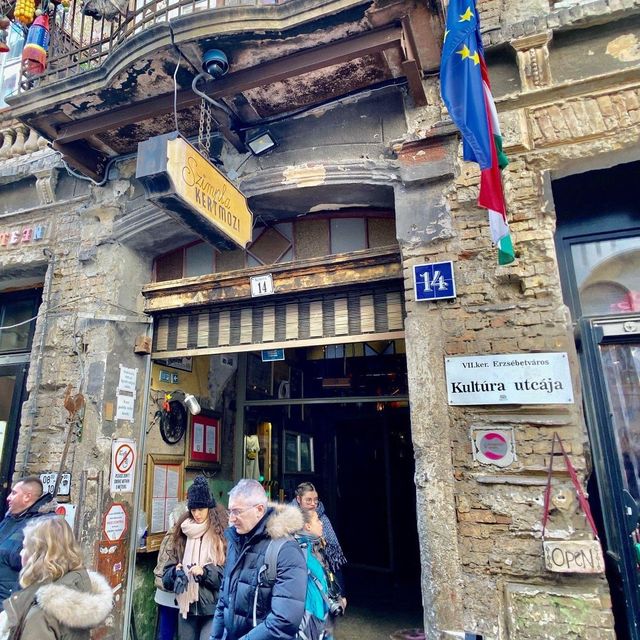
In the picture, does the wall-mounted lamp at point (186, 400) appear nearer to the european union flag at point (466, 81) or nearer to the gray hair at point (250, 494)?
the gray hair at point (250, 494)

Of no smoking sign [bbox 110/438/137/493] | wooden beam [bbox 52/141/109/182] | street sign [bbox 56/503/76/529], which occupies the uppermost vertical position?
wooden beam [bbox 52/141/109/182]

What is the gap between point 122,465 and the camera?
16.8 ft

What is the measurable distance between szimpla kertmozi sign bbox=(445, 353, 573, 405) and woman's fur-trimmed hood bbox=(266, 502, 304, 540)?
1565 millimetres

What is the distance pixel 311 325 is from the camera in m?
4.89

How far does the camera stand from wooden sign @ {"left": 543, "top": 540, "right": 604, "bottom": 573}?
3.23 m

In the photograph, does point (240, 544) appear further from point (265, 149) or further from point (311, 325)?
point (265, 149)

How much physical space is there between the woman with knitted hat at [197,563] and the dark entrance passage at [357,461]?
93.9 inches

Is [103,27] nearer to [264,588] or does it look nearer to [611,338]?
[264,588]

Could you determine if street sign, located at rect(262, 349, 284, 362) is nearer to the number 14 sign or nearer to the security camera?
the number 14 sign

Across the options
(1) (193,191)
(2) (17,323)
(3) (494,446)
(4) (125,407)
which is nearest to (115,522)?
(4) (125,407)

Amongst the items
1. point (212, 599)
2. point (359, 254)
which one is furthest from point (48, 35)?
point (212, 599)

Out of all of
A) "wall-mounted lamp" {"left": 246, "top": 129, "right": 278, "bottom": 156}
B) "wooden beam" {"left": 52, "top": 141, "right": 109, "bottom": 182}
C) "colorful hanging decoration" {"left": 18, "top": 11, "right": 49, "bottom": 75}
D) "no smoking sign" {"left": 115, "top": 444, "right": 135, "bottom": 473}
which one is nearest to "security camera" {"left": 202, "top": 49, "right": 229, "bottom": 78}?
"wall-mounted lamp" {"left": 246, "top": 129, "right": 278, "bottom": 156}

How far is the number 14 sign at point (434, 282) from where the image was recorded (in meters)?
3.98

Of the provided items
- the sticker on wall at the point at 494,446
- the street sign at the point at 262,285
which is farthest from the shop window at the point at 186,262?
the sticker on wall at the point at 494,446
